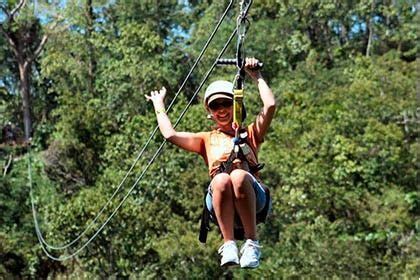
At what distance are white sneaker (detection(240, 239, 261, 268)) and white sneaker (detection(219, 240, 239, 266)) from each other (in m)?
0.03

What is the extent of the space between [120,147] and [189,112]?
1447 millimetres

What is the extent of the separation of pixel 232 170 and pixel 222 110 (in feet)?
0.86

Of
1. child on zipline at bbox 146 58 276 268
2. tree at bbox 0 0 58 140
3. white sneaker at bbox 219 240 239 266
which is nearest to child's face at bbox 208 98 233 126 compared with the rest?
child on zipline at bbox 146 58 276 268

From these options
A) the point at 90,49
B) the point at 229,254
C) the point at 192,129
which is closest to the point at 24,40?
the point at 90,49

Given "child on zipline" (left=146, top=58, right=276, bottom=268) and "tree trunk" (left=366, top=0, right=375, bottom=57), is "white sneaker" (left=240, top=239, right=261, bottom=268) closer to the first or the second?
"child on zipline" (left=146, top=58, right=276, bottom=268)

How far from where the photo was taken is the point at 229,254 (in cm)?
302

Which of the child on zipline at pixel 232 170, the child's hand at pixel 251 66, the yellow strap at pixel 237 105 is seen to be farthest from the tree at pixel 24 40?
the yellow strap at pixel 237 105

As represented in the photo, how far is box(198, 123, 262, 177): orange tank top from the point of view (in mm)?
3184

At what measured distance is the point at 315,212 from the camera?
13016 mm

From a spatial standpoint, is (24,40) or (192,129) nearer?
(192,129)

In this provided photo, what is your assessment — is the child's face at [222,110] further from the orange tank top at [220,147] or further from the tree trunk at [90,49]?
the tree trunk at [90,49]

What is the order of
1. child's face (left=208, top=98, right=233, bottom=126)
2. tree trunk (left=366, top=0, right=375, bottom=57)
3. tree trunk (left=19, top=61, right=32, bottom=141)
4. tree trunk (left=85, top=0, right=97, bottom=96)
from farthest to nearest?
1. tree trunk (left=19, top=61, right=32, bottom=141)
2. tree trunk (left=366, top=0, right=375, bottom=57)
3. tree trunk (left=85, top=0, right=97, bottom=96)
4. child's face (left=208, top=98, right=233, bottom=126)

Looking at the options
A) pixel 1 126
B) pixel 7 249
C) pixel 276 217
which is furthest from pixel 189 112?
pixel 1 126

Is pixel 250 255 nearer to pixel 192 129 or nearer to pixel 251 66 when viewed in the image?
pixel 251 66
